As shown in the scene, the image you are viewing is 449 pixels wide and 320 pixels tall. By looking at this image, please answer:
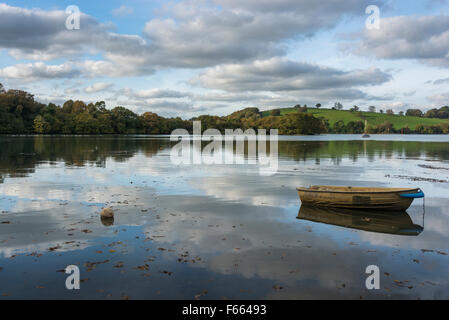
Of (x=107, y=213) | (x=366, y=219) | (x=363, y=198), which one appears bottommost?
(x=366, y=219)

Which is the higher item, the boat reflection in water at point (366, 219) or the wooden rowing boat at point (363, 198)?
the wooden rowing boat at point (363, 198)

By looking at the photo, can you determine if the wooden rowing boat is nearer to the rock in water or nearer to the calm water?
the calm water

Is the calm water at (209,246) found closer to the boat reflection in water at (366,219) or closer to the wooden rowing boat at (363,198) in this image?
the boat reflection in water at (366,219)

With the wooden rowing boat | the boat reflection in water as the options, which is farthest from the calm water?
the wooden rowing boat

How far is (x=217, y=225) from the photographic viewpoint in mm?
17047

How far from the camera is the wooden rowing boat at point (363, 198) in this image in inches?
771

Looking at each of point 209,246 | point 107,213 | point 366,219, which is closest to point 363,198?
point 366,219

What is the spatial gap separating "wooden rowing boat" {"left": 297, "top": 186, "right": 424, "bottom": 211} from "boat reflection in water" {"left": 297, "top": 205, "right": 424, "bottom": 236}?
1.09 ft

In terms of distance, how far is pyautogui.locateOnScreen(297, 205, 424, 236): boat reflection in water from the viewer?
17062mm

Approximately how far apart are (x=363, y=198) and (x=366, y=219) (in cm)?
172

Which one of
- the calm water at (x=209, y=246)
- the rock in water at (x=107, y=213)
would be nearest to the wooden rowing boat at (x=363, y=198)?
the calm water at (x=209, y=246)

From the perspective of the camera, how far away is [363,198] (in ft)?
65.6

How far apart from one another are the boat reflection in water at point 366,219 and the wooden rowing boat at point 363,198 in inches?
13.1

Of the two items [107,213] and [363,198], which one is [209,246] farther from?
[363,198]
